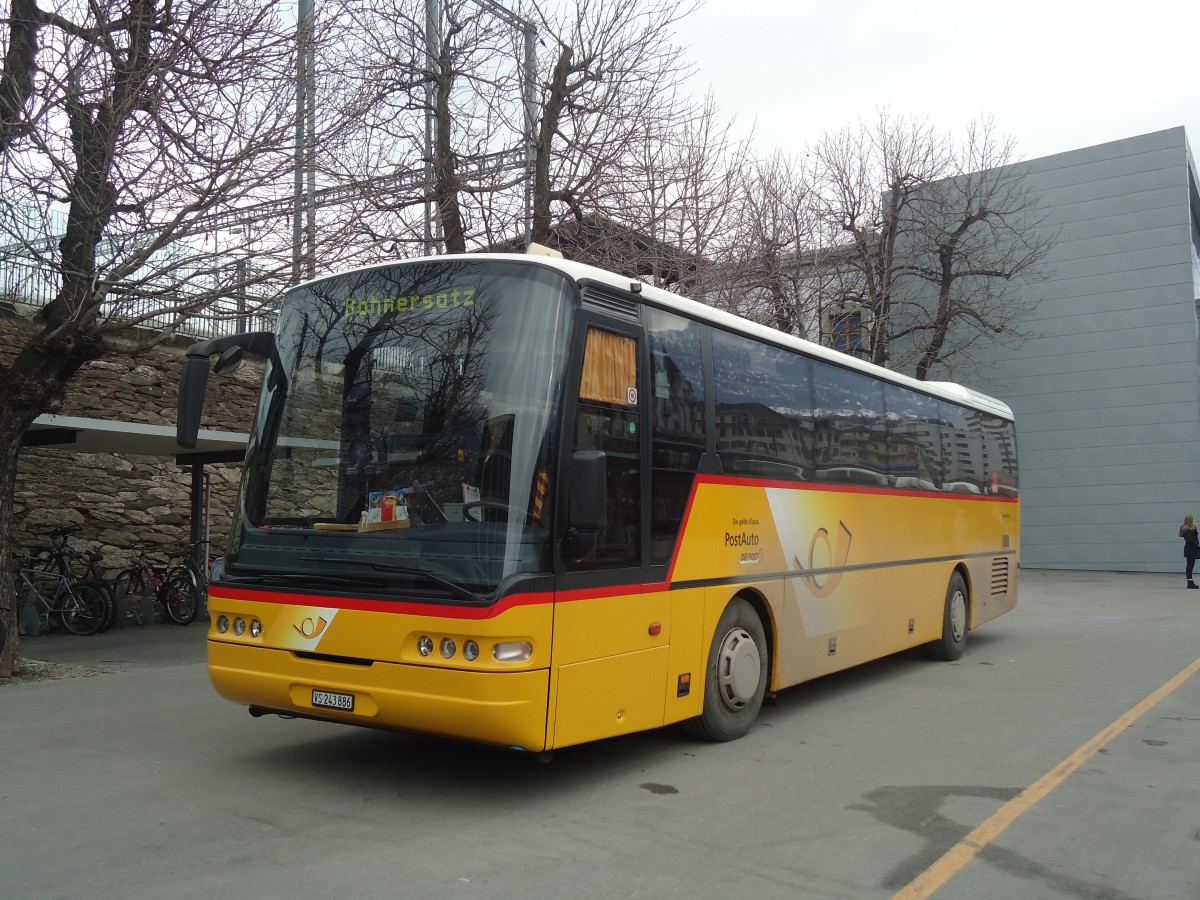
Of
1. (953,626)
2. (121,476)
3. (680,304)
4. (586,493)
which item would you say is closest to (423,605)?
(586,493)

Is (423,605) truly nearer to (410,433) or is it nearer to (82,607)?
(410,433)

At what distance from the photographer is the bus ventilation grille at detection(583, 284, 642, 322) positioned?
6.15 metres

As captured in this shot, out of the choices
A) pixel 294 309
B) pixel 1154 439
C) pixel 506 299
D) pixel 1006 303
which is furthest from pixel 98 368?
pixel 1154 439

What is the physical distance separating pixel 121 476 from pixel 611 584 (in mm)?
13220

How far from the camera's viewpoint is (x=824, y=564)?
344 inches

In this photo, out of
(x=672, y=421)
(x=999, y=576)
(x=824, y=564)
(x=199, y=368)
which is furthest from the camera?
(x=999, y=576)

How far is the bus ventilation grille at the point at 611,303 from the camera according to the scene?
6.15m

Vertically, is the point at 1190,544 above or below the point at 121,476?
below

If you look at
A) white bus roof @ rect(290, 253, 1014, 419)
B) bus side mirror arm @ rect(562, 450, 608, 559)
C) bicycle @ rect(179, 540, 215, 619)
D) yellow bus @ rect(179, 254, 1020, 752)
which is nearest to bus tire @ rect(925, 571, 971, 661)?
white bus roof @ rect(290, 253, 1014, 419)

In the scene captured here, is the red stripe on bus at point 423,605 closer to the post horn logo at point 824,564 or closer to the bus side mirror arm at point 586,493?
the bus side mirror arm at point 586,493

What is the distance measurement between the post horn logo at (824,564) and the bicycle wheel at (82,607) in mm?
9966

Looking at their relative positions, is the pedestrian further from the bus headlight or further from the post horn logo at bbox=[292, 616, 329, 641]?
the post horn logo at bbox=[292, 616, 329, 641]

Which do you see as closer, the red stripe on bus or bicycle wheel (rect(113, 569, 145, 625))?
the red stripe on bus

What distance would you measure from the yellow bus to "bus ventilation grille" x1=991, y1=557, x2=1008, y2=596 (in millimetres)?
6696
